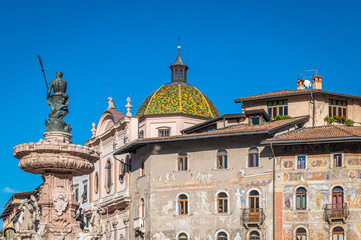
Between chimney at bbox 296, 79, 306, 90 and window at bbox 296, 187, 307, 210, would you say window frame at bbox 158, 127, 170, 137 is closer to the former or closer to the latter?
chimney at bbox 296, 79, 306, 90

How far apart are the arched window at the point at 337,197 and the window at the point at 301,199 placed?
1.65m

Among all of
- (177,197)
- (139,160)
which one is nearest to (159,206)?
(177,197)

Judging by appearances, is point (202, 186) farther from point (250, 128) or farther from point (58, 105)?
point (58, 105)

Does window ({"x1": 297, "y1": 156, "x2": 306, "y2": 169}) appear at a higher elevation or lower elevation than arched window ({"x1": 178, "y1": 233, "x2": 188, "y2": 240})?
higher

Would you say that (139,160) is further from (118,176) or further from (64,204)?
(64,204)

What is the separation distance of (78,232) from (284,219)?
19.5 meters

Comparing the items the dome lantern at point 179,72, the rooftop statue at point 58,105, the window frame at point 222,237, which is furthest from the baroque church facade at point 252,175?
the rooftop statue at point 58,105

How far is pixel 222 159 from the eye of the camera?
49.9m

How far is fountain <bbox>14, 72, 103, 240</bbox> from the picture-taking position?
1157 inches

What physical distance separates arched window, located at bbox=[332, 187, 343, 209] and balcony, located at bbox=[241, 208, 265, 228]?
4218 mm

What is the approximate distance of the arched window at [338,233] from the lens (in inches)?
1795

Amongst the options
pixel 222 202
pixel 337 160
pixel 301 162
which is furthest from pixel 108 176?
pixel 337 160

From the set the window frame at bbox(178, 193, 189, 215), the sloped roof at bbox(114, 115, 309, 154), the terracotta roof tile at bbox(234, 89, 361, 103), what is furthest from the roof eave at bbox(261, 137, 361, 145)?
the terracotta roof tile at bbox(234, 89, 361, 103)

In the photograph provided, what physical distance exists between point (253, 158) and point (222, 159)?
2121mm
